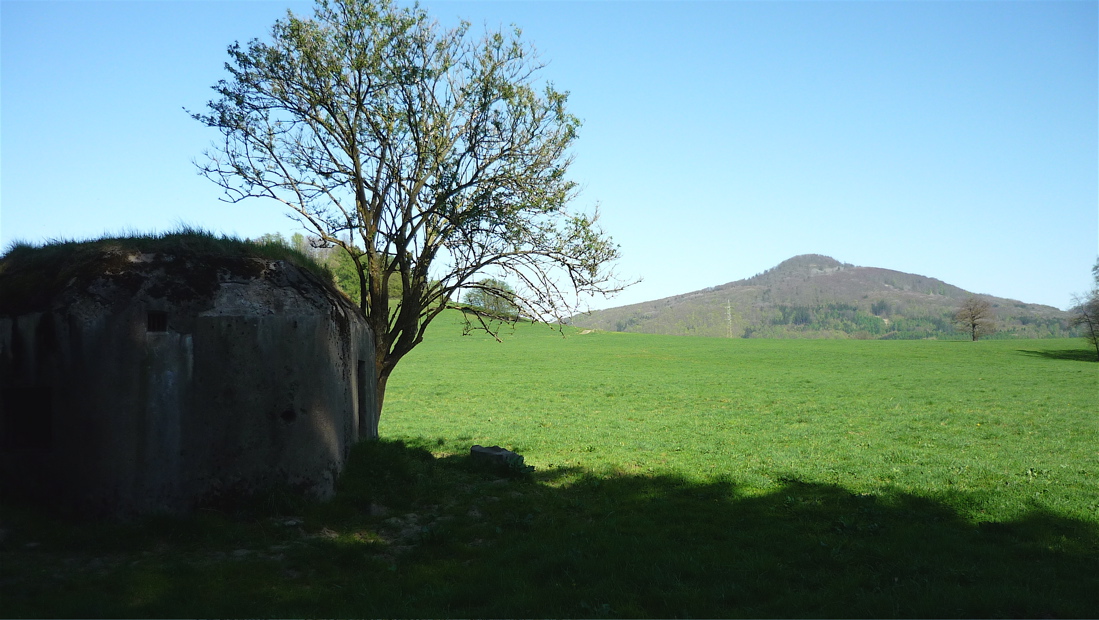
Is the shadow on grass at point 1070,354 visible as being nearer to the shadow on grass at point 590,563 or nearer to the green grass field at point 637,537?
the green grass field at point 637,537

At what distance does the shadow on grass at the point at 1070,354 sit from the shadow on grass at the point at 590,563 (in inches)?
2330

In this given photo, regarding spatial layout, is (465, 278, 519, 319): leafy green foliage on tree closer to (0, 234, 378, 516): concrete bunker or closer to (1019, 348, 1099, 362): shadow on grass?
(0, 234, 378, 516): concrete bunker

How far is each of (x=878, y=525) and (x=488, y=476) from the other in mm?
7004

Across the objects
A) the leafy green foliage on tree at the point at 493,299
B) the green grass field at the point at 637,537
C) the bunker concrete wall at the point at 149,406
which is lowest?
the green grass field at the point at 637,537

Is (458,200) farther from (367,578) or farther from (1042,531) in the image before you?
(1042,531)

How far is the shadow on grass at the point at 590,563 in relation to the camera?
7012 millimetres

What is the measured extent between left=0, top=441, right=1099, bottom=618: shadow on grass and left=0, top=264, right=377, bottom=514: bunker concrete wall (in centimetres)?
78

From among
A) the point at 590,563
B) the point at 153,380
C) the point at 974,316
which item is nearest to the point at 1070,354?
the point at 974,316

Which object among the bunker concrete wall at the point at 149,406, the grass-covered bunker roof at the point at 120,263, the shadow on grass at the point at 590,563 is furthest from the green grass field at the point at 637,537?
the grass-covered bunker roof at the point at 120,263

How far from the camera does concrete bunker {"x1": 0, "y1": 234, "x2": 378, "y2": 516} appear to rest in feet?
29.8

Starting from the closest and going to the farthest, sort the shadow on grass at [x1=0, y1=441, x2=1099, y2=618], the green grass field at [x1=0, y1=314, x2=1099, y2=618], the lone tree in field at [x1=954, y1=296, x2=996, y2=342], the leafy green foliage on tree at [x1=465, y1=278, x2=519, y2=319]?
the shadow on grass at [x1=0, y1=441, x2=1099, y2=618] → the green grass field at [x1=0, y1=314, x2=1099, y2=618] → the leafy green foliage on tree at [x1=465, y1=278, x2=519, y2=319] → the lone tree in field at [x1=954, y1=296, x2=996, y2=342]

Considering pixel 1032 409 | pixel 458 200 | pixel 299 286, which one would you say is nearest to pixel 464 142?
pixel 458 200

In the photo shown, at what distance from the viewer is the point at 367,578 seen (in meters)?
8.11

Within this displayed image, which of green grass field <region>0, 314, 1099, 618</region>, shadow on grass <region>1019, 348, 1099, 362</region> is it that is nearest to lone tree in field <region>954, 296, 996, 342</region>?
shadow on grass <region>1019, 348, 1099, 362</region>
